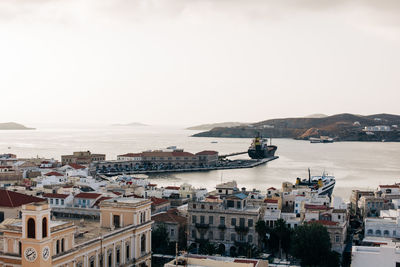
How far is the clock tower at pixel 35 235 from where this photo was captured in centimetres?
1491

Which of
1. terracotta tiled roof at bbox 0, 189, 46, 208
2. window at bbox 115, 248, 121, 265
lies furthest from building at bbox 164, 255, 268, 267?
terracotta tiled roof at bbox 0, 189, 46, 208

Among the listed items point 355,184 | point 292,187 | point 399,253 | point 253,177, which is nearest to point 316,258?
point 399,253

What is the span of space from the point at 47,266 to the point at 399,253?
35.7ft

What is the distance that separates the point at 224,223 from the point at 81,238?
33.8 ft

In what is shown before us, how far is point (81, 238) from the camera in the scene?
17.9m

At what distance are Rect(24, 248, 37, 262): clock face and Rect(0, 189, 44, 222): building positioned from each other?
9.92 metres

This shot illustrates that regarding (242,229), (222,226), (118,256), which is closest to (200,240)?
(222,226)

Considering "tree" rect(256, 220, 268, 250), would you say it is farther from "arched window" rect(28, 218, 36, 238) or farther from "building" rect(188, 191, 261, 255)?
"arched window" rect(28, 218, 36, 238)

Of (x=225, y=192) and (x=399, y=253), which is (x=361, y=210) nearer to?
(x=225, y=192)

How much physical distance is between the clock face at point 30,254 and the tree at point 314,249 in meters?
12.1

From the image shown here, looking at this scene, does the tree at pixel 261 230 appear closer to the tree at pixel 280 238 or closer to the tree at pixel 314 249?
the tree at pixel 280 238

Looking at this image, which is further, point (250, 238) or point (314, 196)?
point (314, 196)

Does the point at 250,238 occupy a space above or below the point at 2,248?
below

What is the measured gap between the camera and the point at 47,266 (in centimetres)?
1527
